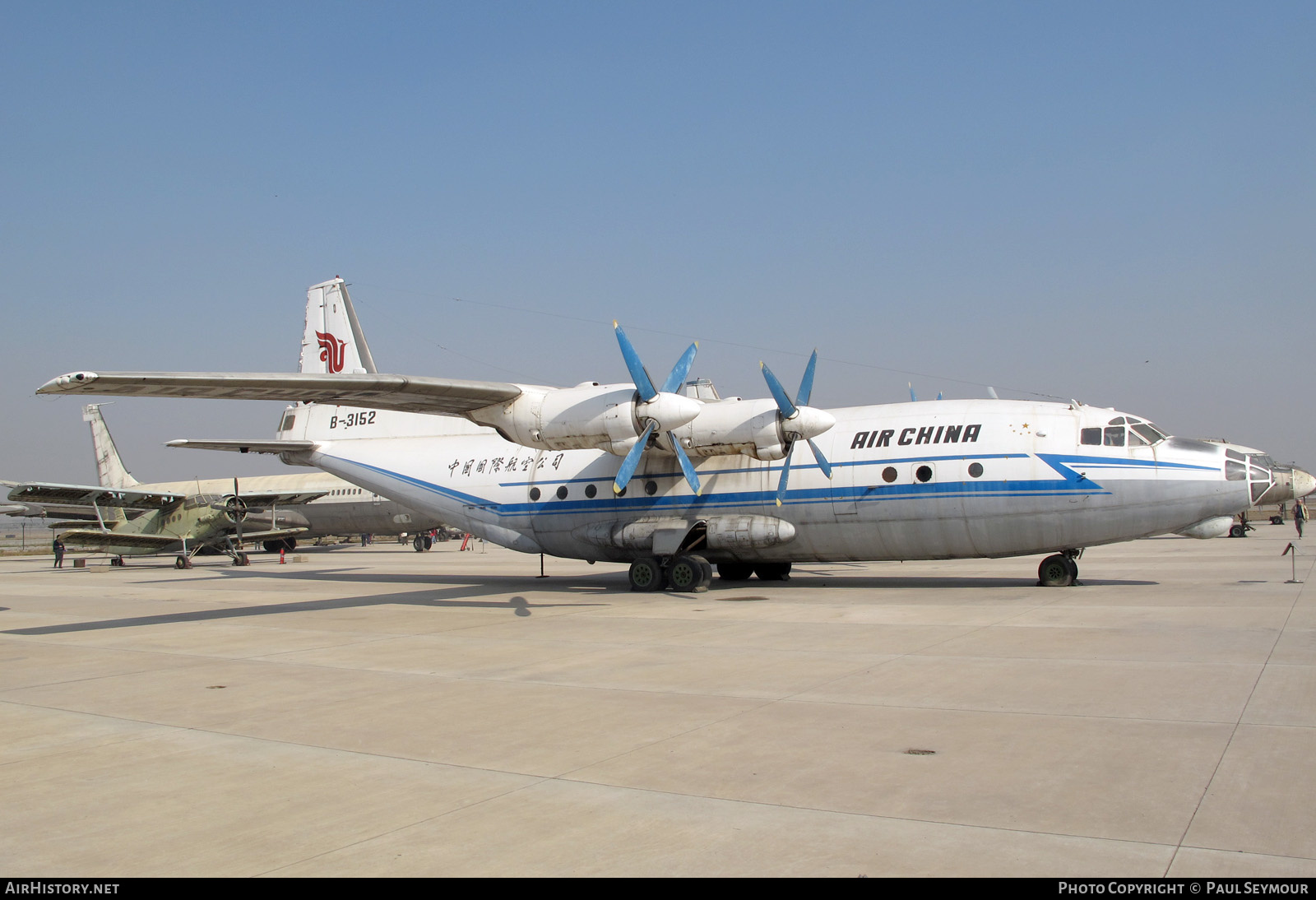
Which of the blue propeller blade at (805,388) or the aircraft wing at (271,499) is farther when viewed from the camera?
the aircraft wing at (271,499)

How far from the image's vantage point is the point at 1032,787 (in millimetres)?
5543

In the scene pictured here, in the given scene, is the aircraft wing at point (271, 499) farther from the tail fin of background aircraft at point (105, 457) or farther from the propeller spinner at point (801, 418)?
the propeller spinner at point (801, 418)

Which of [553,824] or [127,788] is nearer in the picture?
[553,824]

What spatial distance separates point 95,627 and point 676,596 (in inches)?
409

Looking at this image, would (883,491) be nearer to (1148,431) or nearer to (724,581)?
(1148,431)

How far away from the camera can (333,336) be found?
2438cm

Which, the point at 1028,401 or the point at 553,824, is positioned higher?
the point at 1028,401

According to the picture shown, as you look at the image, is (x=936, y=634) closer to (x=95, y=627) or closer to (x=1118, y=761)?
(x=1118, y=761)

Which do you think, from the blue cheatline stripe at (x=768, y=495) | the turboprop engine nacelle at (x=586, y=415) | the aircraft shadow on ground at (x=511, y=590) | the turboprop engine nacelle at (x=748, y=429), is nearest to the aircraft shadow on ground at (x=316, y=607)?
the aircraft shadow on ground at (x=511, y=590)

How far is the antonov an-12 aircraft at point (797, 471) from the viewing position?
16.6m

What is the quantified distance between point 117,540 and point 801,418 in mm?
29492

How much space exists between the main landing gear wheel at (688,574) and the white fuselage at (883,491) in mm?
544

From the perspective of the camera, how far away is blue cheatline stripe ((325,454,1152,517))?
17125mm
